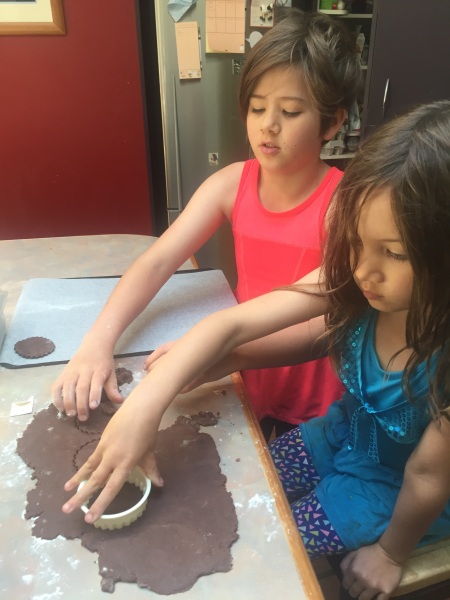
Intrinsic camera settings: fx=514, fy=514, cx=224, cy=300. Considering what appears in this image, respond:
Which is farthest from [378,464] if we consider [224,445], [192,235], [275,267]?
[192,235]

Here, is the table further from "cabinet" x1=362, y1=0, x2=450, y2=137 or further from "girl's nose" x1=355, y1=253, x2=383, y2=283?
"cabinet" x1=362, y1=0, x2=450, y2=137

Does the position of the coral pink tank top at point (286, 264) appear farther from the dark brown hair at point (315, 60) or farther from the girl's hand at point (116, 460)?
the girl's hand at point (116, 460)

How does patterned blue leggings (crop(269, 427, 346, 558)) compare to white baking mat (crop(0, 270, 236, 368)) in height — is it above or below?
below

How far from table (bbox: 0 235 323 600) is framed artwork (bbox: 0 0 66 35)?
1.81 meters

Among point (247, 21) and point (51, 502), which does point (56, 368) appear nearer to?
point (51, 502)

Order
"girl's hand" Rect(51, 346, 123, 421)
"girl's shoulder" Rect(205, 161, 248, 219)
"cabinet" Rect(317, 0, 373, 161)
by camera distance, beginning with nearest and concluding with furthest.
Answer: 1. "girl's hand" Rect(51, 346, 123, 421)
2. "girl's shoulder" Rect(205, 161, 248, 219)
3. "cabinet" Rect(317, 0, 373, 161)

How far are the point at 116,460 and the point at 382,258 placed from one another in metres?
0.40

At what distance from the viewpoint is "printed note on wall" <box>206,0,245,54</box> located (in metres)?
2.11

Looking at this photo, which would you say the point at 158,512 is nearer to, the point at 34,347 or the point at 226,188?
the point at 34,347

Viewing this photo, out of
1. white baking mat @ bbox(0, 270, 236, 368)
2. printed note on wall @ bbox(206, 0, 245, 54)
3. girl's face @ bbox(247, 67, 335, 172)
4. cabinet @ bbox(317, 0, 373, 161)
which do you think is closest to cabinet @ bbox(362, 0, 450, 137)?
cabinet @ bbox(317, 0, 373, 161)

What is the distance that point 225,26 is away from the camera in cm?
214

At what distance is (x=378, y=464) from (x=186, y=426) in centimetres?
34

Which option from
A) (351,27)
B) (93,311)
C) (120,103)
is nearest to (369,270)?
(93,311)

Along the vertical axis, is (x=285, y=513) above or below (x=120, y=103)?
below
